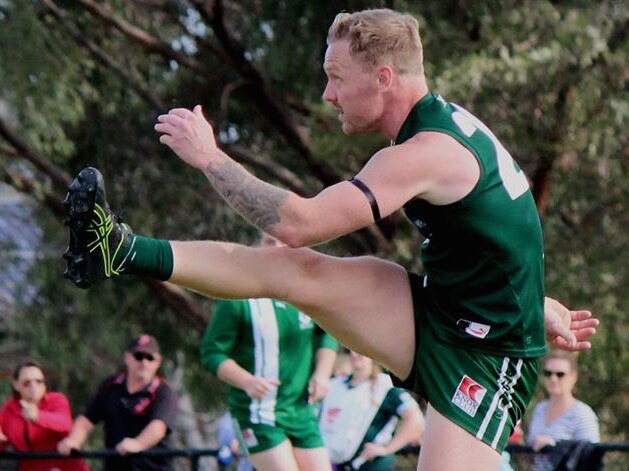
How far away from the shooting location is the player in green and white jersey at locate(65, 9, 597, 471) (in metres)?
4.86

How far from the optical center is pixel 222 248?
5031 mm

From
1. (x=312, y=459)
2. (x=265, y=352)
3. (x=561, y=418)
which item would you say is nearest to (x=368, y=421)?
(x=312, y=459)

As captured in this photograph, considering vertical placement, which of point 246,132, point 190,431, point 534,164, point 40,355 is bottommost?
point 190,431

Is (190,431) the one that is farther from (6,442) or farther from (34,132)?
(6,442)

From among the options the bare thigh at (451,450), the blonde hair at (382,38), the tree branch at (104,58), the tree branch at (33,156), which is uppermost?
the blonde hair at (382,38)

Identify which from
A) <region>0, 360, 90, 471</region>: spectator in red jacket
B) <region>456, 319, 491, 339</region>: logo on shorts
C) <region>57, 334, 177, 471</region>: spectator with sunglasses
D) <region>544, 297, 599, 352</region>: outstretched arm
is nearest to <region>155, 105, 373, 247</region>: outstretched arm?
<region>456, 319, 491, 339</region>: logo on shorts

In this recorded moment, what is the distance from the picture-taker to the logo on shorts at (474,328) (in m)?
5.12

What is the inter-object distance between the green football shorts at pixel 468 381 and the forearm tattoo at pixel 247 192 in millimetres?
681

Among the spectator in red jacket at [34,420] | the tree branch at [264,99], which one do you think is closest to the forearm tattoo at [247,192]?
the spectator in red jacket at [34,420]

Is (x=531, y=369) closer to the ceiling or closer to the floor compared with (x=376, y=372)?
closer to the ceiling

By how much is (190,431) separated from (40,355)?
3.40 m

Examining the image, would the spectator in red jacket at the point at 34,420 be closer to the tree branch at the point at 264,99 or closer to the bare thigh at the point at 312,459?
the bare thigh at the point at 312,459

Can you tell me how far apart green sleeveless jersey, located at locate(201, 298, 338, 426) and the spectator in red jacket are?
5.24 ft

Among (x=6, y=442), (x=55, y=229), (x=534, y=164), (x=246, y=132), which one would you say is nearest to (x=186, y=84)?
(x=246, y=132)
